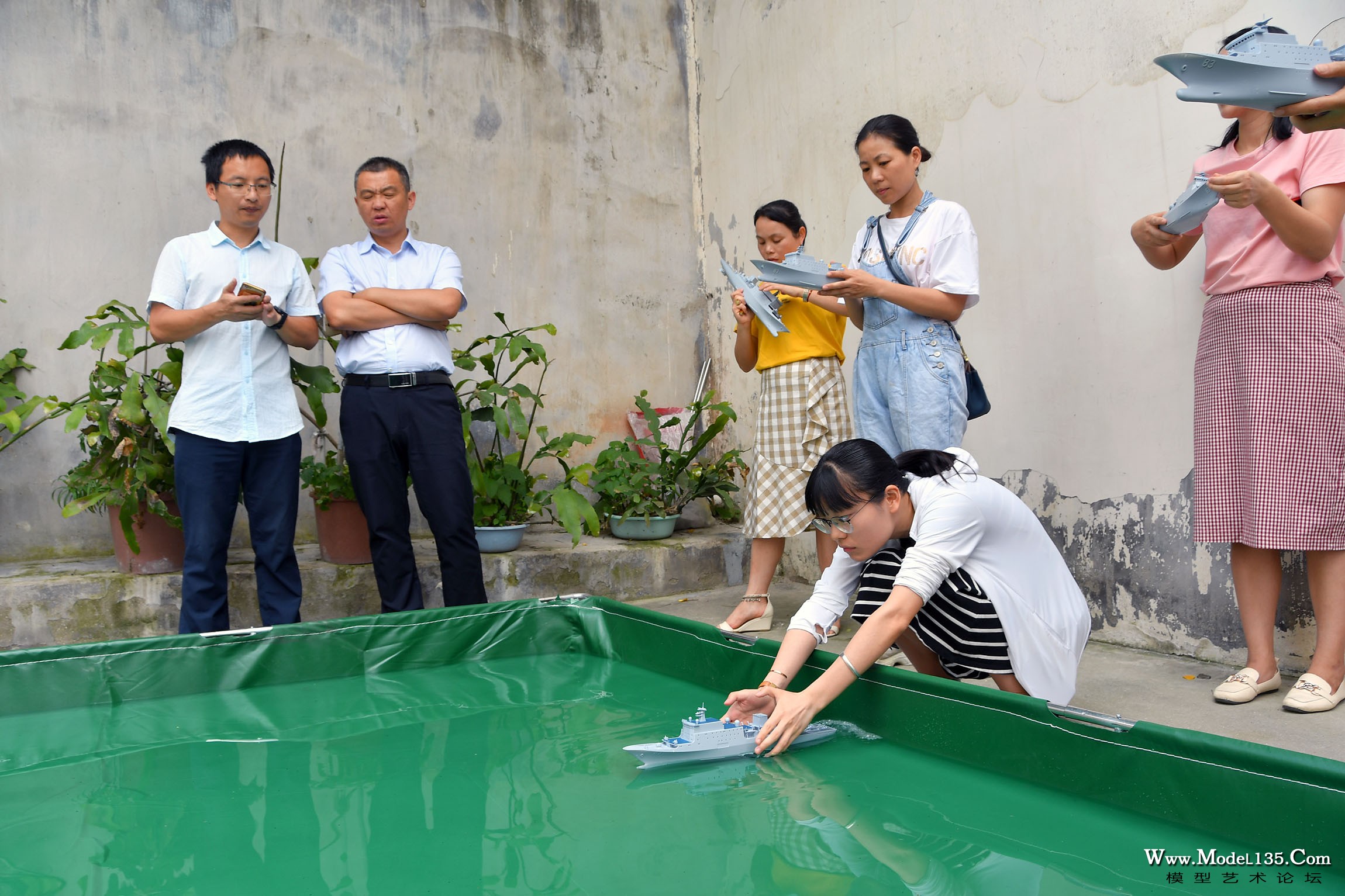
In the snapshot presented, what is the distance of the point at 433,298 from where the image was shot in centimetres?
288

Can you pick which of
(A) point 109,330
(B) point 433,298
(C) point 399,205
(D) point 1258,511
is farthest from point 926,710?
(A) point 109,330

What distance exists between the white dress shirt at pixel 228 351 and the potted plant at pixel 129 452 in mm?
185

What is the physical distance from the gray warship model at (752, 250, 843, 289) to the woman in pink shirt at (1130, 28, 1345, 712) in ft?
2.35

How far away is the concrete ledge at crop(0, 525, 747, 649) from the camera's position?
2924 mm

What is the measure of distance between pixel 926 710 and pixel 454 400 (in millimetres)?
1758

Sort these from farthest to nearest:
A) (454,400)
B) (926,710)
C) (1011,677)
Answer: (454,400)
(1011,677)
(926,710)

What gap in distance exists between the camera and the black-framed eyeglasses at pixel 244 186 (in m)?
2.74

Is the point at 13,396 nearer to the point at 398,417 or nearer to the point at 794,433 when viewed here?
the point at 398,417

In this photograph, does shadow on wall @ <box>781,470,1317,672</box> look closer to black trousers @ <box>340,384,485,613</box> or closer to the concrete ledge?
the concrete ledge

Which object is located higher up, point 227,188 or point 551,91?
point 551,91

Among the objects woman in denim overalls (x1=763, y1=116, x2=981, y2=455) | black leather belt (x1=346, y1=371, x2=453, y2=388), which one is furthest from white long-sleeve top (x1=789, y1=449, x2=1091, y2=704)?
black leather belt (x1=346, y1=371, x2=453, y2=388)

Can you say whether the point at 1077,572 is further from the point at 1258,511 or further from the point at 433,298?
the point at 433,298

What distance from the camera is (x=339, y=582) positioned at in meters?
3.25

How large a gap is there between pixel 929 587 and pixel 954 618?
213 millimetres
